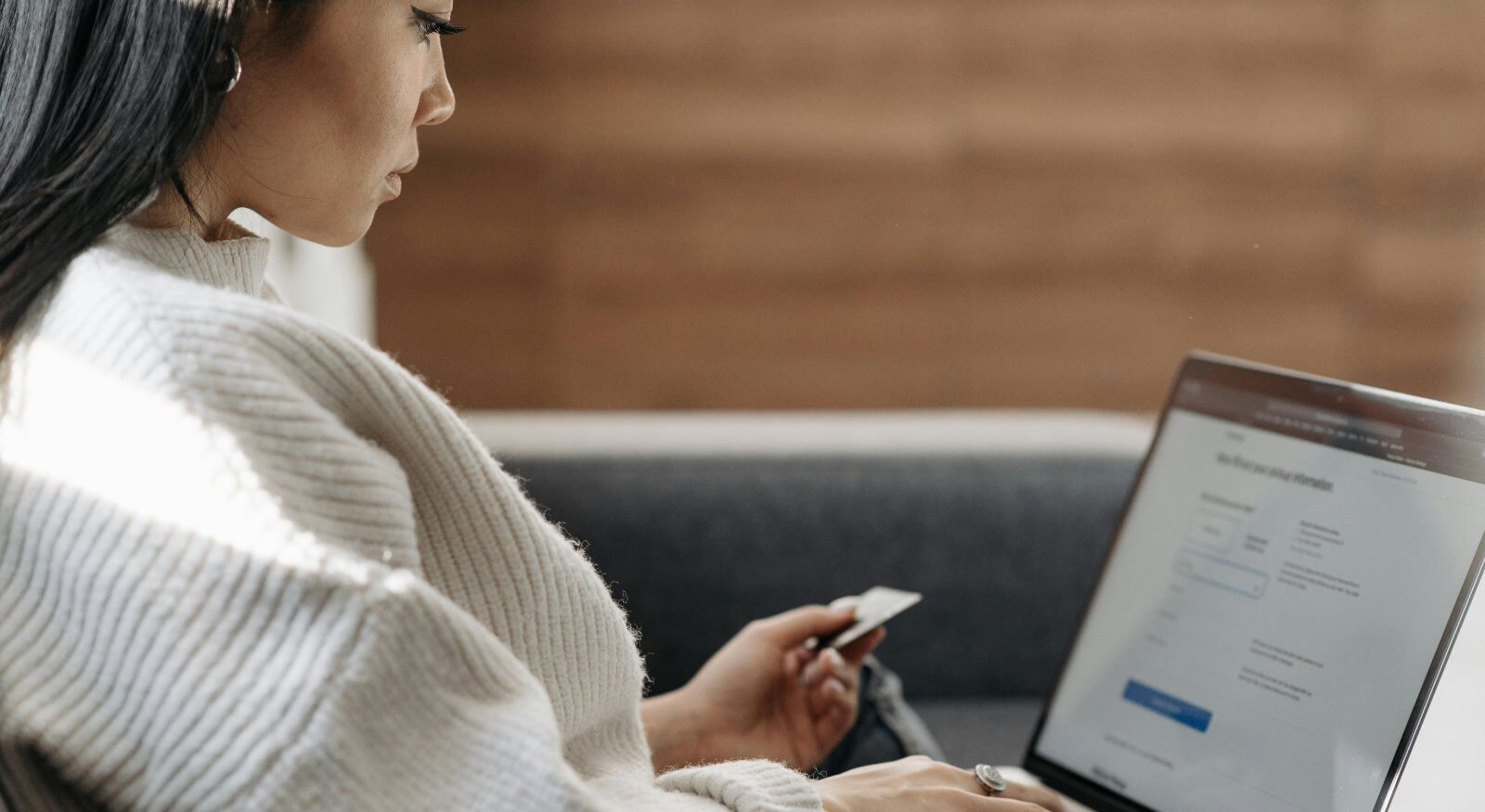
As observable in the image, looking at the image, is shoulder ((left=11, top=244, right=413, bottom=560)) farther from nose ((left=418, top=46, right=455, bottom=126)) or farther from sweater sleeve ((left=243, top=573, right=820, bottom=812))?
nose ((left=418, top=46, right=455, bottom=126))

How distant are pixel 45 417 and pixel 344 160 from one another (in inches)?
7.6

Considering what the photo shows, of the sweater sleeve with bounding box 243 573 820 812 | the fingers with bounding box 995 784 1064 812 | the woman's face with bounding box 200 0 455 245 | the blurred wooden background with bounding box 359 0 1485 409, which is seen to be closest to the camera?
the sweater sleeve with bounding box 243 573 820 812

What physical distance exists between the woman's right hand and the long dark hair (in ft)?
1.37

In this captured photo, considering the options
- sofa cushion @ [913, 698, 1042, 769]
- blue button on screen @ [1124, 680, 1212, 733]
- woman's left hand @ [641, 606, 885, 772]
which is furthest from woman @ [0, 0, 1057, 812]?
sofa cushion @ [913, 698, 1042, 769]

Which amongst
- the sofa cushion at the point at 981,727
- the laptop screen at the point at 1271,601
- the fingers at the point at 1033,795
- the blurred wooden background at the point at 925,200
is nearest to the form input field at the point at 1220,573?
the laptop screen at the point at 1271,601

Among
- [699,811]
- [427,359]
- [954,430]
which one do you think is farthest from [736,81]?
[699,811]

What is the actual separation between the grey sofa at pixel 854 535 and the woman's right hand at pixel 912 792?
1.91 ft

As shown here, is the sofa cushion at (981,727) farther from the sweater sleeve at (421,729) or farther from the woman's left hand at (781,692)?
the sweater sleeve at (421,729)

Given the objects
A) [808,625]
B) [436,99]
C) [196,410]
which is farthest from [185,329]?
[808,625]

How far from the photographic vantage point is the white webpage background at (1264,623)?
2.04 feet

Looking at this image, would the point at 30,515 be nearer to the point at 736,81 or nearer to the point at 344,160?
the point at 344,160

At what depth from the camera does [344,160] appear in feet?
2.02

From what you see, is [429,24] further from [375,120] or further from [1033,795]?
[1033,795]

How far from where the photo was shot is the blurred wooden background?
2262 millimetres
